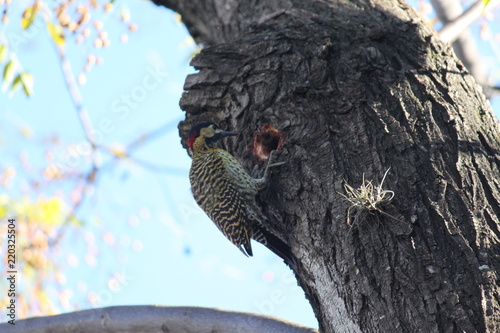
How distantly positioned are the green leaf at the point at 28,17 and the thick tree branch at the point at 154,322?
2773 mm

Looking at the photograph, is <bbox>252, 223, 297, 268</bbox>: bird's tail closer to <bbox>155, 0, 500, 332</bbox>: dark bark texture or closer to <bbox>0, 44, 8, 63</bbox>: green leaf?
<bbox>155, 0, 500, 332</bbox>: dark bark texture

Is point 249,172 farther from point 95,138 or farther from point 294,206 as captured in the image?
point 95,138

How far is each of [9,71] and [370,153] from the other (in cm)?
341

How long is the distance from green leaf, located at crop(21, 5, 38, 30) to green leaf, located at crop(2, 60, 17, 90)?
365 mm

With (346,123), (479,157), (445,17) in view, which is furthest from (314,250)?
(445,17)

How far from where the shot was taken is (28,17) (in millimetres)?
5176

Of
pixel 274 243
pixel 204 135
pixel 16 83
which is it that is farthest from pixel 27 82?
pixel 274 243

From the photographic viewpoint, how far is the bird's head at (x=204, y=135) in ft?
13.5

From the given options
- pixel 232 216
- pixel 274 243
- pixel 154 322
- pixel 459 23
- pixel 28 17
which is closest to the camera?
pixel 154 322

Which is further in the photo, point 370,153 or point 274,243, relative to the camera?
point 274,243

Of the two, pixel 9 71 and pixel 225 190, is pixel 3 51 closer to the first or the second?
pixel 9 71

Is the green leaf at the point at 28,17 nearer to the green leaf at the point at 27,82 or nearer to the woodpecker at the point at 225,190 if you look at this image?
the green leaf at the point at 27,82

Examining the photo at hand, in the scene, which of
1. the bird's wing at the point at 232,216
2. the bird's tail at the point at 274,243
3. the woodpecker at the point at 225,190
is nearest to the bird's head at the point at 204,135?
the woodpecker at the point at 225,190

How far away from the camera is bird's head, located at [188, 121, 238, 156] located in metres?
4.11
